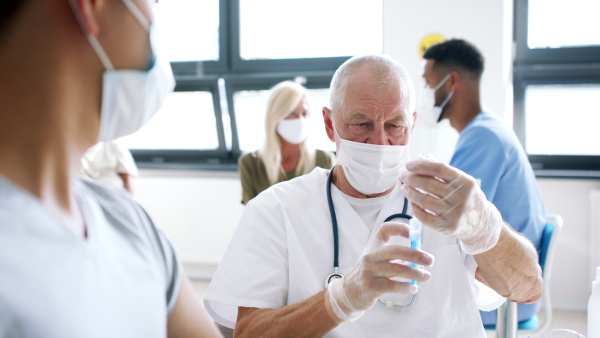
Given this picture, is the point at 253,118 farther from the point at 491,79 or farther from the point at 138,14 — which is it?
the point at 138,14

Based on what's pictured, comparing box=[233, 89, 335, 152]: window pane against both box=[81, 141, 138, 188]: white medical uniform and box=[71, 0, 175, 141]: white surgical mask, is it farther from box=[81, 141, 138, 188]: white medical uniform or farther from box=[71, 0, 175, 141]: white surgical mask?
box=[71, 0, 175, 141]: white surgical mask

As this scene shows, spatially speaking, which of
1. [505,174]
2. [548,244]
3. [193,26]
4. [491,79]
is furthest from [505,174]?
[193,26]

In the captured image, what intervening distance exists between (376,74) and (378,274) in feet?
2.00

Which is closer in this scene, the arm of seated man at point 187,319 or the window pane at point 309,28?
the arm of seated man at point 187,319

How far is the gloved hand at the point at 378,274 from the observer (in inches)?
43.5

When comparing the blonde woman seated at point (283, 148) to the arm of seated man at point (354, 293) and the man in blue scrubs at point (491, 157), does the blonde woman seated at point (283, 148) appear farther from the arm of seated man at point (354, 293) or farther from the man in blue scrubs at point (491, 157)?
the arm of seated man at point (354, 293)

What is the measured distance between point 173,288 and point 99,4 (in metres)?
0.42

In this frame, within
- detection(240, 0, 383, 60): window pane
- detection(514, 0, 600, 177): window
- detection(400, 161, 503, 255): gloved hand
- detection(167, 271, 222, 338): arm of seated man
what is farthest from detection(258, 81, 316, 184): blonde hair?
detection(167, 271, 222, 338): arm of seated man

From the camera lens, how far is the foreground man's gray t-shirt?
22.0 inches

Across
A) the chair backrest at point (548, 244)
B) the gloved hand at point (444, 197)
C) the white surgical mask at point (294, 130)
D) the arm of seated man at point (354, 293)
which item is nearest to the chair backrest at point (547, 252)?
the chair backrest at point (548, 244)

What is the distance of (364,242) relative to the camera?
1473 millimetres

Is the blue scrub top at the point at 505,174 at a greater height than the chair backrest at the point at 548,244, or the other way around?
the blue scrub top at the point at 505,174

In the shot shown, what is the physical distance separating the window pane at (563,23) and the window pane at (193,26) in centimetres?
244

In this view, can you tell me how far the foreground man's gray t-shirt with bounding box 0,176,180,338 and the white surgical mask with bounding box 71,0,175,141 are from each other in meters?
0.12
